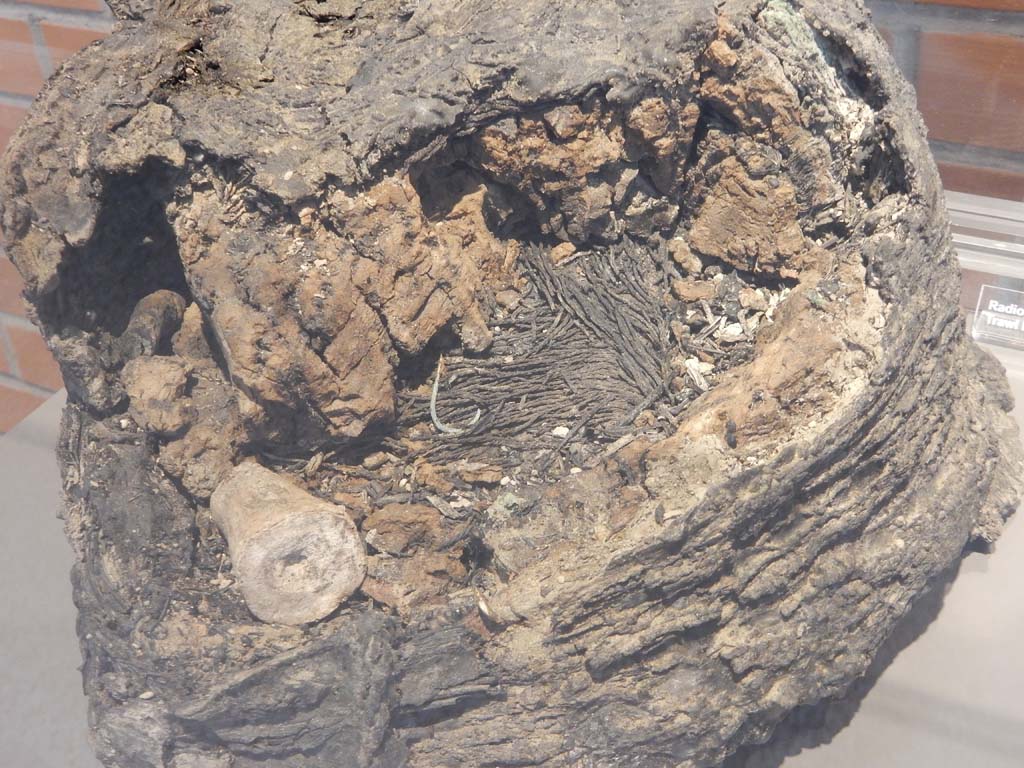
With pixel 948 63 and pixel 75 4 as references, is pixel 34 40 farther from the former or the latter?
pixel 948 63

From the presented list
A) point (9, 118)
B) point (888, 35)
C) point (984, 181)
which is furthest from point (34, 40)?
point (984, 181)

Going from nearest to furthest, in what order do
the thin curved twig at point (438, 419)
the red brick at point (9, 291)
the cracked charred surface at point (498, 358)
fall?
the cracked charred surface at point (498, 358) < the thin curved twig at point (438, 419) < the red brick at point (9, 291)

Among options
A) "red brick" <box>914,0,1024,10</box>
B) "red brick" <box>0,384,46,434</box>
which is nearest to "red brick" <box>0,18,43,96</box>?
"red brick" <box>0,384,46,434</box>

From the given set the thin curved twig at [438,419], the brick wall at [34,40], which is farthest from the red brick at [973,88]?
the brick wall at [34,40]

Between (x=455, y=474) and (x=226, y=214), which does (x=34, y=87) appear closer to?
(x=226, y=214)

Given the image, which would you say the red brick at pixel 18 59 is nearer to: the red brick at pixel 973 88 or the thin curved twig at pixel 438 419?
the thin curved twig at pixel 438 419

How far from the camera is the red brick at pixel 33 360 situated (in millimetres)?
2936

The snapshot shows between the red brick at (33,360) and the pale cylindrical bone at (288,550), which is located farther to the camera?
the red brick at (33,360)

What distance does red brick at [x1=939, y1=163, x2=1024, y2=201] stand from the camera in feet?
7.12

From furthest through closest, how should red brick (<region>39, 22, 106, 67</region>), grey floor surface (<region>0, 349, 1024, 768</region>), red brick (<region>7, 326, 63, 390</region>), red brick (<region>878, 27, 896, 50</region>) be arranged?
red brick (<region>7, 326, 63, 390</region>), red brick (<region>39, 22, 106, 67</region>), red brick (<region>878, 27, 896, 50</region>), grey floor surface (<region>0, 349, 1024, 768</region>)

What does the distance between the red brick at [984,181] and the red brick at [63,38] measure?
2162 mm

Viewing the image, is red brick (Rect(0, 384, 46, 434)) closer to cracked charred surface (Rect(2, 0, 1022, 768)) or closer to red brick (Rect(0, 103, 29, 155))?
red brick (Rect(0, 103, 29, 155))

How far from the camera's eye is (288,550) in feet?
4.18

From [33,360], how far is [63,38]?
3.52ft
